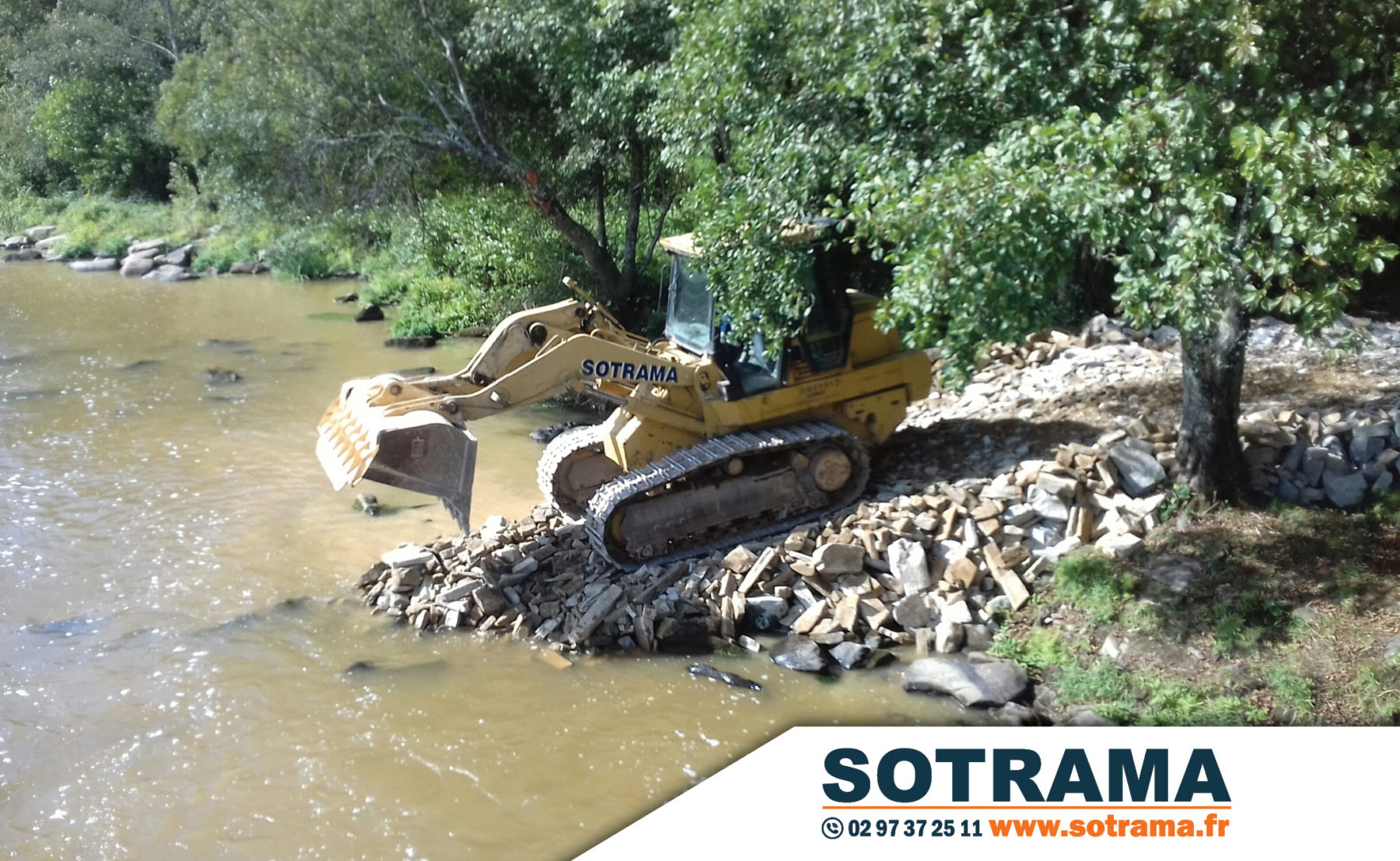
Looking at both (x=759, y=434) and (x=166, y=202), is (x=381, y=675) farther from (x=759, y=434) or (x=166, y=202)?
(x=166, y=202)

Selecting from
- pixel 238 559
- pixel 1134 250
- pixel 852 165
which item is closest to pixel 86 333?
pixel 238 559

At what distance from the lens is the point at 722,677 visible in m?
7.56

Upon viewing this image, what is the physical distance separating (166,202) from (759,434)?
33.7 m

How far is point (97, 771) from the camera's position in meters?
6.73

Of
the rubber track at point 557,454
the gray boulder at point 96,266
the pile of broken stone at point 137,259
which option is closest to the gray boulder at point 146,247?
the pile of broken stone at point 137,259

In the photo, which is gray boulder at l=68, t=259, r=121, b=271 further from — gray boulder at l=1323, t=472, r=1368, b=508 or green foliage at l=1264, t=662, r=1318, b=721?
green foliage at l=1264, t=662, r=1318, b=721

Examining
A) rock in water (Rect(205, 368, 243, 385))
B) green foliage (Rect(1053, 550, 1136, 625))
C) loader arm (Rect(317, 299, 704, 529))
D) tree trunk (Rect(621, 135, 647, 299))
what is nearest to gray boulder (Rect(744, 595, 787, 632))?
loader arm (Rect(317, 299, 704, 529))

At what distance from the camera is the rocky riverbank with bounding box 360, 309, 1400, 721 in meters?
7.94

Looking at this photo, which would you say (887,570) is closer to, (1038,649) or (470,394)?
(1038,649)

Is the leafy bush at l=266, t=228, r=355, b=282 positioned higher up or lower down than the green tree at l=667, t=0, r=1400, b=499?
lower down

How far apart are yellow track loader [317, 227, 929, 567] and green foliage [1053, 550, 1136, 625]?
1.82 m

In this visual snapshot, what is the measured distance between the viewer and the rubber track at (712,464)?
28.0 ft

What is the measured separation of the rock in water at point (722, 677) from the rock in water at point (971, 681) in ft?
3.28

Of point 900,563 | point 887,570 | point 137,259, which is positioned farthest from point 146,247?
point 900,563
